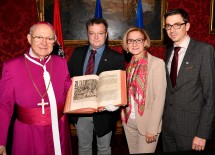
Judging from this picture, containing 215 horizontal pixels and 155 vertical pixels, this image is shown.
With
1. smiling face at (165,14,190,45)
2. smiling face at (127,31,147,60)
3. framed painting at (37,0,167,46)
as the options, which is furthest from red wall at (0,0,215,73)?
smiling face at (165,14,190,45)

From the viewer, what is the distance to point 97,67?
259cm

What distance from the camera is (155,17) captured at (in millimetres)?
4770

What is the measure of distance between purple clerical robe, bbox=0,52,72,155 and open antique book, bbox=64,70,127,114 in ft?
0.51

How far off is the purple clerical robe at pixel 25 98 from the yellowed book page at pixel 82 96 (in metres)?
0.12

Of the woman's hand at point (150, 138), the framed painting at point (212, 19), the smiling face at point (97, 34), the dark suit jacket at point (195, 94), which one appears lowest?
the woman's hand at point (150, 138)

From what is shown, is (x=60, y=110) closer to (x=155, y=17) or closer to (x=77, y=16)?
(x=77, y=16)

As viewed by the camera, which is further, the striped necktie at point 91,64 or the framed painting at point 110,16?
the framed painting at point 110,16

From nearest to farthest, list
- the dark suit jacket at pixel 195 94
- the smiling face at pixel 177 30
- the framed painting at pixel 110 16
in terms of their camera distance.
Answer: the dark suit jacket at pixel 195 94, the smiling face at pixel 177 30, the framed painting at pixel 110 16

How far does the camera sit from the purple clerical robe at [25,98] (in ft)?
6.32

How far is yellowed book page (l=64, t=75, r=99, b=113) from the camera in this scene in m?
2.01

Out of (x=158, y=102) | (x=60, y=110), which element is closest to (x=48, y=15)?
(x=60, y=110)

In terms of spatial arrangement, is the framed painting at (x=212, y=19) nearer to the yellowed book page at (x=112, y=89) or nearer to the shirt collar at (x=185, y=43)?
the shirt collar at (x=185, y=43)

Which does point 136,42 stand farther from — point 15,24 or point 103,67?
point 15,24

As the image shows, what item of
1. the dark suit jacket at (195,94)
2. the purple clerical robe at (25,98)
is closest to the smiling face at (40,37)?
the purple clerical robe at (25,98)
